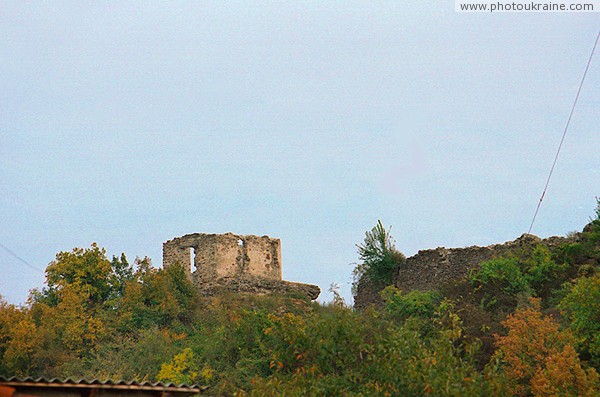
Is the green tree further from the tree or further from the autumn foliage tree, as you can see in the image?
the tree

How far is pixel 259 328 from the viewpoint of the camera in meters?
28.9

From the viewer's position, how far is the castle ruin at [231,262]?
120ft

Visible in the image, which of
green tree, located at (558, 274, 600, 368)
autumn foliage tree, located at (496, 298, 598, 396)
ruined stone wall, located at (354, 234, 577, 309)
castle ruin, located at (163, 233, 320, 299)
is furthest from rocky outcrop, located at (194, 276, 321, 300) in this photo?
green tree, located at (558, 274, 600, 368)

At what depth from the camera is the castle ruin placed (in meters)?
36.4

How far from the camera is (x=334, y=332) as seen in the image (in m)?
19.4

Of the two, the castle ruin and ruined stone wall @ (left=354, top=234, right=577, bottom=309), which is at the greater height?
the castle ruin

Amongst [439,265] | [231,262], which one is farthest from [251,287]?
[439,265]

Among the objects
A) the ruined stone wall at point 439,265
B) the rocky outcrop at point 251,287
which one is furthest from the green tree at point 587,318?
the rocky outcrop at point 251,287

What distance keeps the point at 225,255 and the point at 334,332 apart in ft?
59.2

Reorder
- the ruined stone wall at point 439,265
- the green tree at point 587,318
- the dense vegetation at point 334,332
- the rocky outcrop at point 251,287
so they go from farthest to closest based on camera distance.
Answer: the rocky outcrop at point 251,287, the ruined stone wall at point 439,265, the green tree at point 587,318, the dense vegetation at point 334,332

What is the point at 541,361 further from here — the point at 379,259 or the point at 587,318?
the point at 379,259

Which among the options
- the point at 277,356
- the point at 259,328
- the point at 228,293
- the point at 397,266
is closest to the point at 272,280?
the point at 228,293

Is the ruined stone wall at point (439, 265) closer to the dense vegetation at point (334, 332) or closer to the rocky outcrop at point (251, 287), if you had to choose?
the dense vegetation at point (334, 332)

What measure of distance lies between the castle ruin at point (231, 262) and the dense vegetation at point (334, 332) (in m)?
1.28
